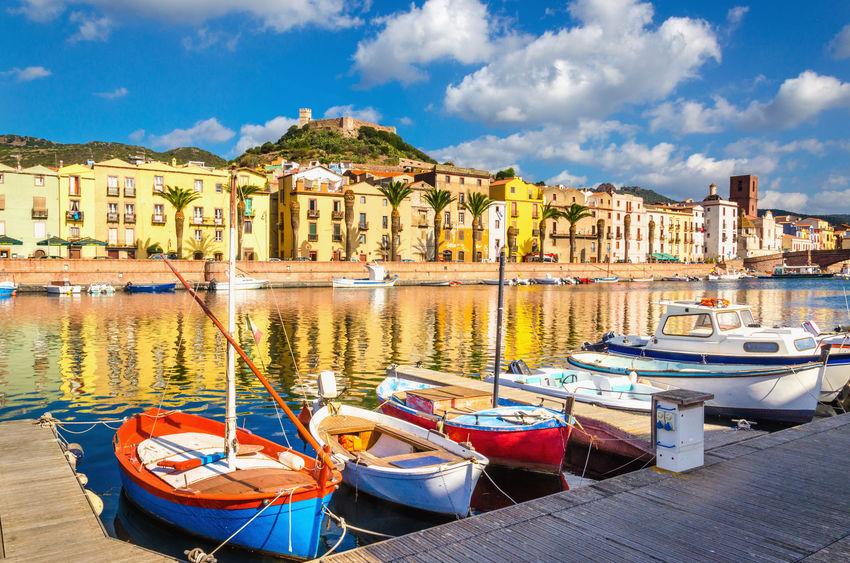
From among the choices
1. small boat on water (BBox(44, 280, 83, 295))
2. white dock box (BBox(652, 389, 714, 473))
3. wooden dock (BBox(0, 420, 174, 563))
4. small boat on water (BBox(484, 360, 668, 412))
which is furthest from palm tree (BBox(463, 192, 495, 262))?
white dock box (BBox(652, 389, 714, 473))

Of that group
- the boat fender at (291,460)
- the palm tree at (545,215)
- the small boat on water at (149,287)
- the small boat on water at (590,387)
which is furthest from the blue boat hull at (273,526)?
the palm tree at (545,215)

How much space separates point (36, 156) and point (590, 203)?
428 feet

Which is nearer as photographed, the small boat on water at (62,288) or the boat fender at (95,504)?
the boat fender at (95,504)

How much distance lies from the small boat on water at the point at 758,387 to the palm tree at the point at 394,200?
68388 mm

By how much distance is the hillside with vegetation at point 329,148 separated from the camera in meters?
149

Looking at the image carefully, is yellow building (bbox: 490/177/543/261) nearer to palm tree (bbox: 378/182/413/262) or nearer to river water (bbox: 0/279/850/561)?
palm tree (bbox: 378/182/413/262)

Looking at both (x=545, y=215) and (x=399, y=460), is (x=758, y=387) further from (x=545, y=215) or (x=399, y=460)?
(x=545, y=215)

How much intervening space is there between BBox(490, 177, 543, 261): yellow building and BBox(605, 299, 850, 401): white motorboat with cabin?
82.6 meters

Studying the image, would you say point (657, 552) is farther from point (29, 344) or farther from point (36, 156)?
point (36, 156)

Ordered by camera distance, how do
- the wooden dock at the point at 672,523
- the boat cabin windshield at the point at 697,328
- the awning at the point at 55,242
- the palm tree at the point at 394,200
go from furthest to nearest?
the palm tree at the point at 394,200
the awning at the point at 55,242
the boat cabin windshield at the point at 697,328
the wooden dock at the point at 672,523

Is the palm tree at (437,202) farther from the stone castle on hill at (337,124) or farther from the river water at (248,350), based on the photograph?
the stone castle on hill at (337,124)

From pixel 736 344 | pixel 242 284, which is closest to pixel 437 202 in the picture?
pixel 242 284

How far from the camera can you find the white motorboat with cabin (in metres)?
17.6

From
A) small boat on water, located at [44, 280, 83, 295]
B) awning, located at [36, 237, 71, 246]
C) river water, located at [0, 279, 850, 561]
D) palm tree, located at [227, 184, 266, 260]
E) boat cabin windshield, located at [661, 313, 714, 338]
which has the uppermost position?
palm tree, located at [227, 184, 266, 260]
